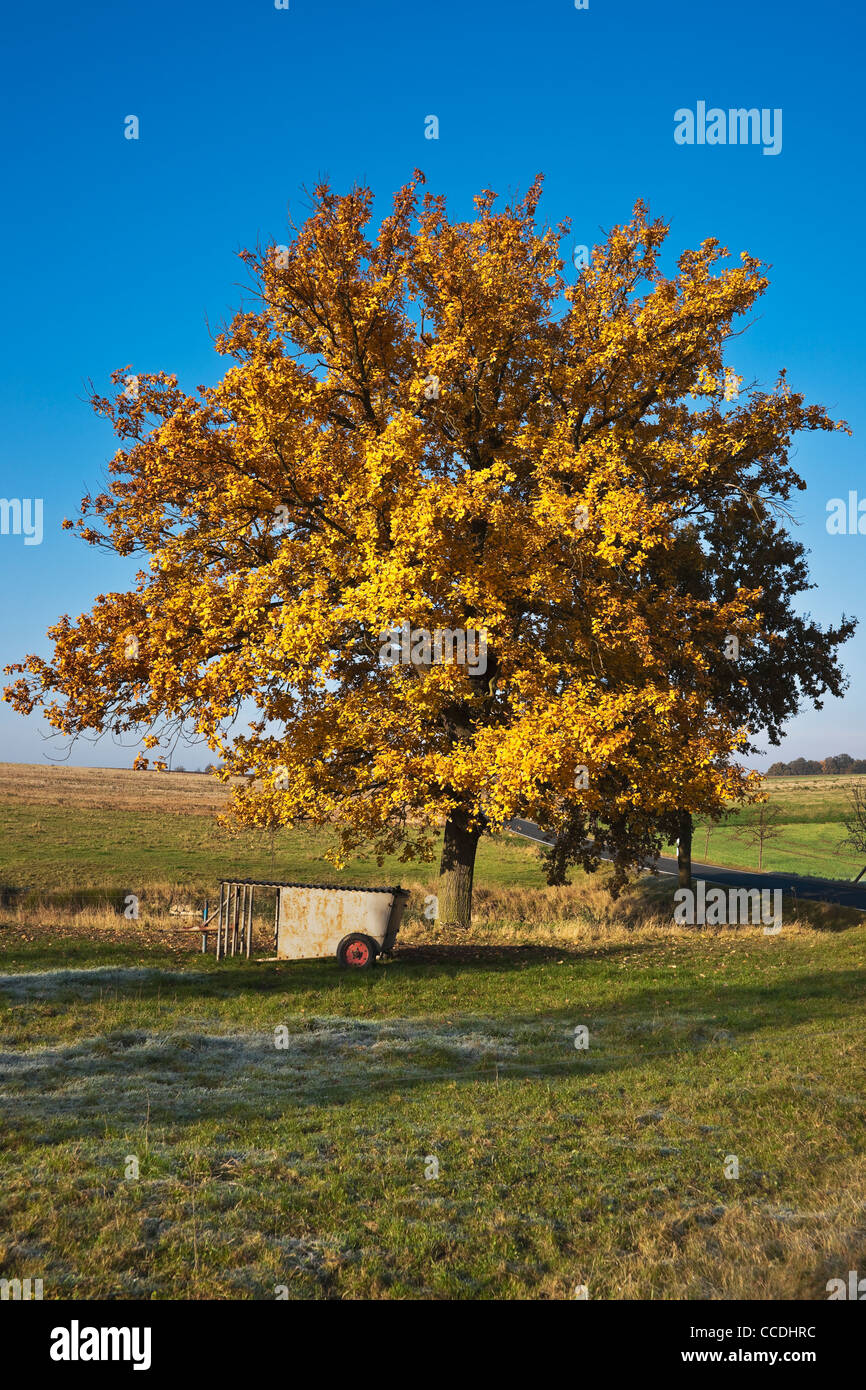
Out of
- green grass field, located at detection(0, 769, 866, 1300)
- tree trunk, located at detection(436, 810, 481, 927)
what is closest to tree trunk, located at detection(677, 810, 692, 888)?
tree trunk, located at detection(436, 810, 481, 927)

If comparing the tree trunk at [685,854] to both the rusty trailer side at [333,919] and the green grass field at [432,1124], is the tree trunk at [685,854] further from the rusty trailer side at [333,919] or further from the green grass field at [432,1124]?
the rusty trailer side at [333,919]

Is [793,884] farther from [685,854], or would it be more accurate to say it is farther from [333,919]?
[333,919]

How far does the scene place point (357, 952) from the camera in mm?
17906

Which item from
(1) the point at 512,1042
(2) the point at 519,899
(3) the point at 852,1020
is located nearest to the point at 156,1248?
(1) the point at 512,1042

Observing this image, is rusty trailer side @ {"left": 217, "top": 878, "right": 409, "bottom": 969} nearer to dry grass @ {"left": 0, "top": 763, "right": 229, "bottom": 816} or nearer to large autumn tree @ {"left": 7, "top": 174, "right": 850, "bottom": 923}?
large autumn tree @ {"left": 7, "top": 174, "right": 850, "bottom": 923}

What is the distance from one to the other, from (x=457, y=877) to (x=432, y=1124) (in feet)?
45.8

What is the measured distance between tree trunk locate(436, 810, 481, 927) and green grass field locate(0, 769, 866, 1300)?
9.65 ft

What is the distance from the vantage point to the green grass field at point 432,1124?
5.69 meters

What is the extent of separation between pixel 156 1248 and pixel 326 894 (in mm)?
12638

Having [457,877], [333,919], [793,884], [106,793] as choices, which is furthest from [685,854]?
[106,793]

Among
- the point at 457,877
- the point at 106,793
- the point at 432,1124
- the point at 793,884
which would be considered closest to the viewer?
the point at 432,1124

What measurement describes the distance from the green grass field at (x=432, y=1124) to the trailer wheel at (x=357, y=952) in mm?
511

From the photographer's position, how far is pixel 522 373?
70.6 ft
